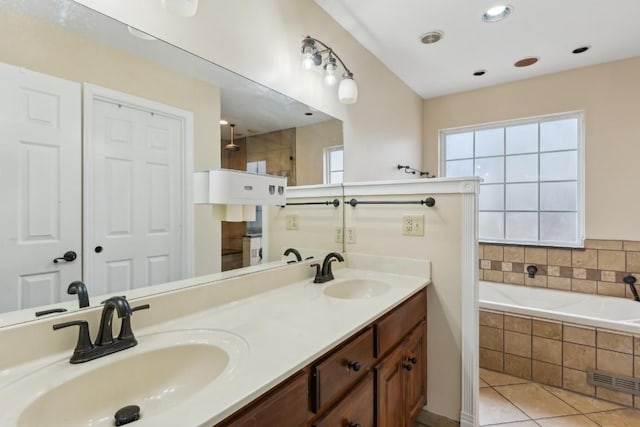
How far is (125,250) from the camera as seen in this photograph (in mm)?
1060

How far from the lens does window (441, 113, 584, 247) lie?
2.96 meters

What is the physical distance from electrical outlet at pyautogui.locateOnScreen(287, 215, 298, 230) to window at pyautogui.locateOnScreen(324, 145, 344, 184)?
35 cm

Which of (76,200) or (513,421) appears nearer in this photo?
(76,200)

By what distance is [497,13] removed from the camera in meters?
2.07

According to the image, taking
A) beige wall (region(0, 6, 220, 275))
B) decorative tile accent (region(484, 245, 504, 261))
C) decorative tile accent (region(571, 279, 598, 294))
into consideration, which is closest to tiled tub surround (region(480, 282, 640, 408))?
decorative tile accent (region(571, 279, 598, 294))

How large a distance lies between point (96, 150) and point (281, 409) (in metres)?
0.91

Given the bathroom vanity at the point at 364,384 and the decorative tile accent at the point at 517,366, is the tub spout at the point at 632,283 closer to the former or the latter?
the decorative tile accent at the point at 517,366

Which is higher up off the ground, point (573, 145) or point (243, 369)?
point (573, 145)

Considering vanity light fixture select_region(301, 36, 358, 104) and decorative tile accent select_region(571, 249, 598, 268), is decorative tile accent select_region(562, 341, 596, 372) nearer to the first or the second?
decorative tile accent select_region(571, 249, 598, 268)

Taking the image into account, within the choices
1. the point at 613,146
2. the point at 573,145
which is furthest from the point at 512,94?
the point at 613,146

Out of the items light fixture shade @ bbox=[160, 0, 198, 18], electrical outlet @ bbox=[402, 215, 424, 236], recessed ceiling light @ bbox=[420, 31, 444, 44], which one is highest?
recessed ceiling light @ bbox=[420, 31, 444, 44]

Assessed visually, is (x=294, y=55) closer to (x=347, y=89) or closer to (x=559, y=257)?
(x=347, y=89)

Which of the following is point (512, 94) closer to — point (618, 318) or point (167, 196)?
point (618, 318)

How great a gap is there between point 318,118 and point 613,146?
2621mm
